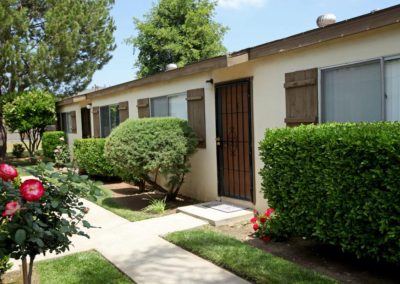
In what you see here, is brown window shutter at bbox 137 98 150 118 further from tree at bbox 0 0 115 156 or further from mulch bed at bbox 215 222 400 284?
tree at bbox 0 0 115 156

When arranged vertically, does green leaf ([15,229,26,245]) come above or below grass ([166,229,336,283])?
above

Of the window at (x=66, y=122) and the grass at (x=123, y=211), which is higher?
the window at (x=66, y=122)

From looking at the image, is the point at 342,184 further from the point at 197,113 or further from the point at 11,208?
the point at 197,113

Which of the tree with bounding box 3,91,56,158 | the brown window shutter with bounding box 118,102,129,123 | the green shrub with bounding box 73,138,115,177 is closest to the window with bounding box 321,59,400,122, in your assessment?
the green shrub with bounding box 73,138,115,177

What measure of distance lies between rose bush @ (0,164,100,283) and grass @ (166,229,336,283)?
190cm

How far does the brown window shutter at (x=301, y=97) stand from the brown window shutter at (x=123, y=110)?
20.4 ft

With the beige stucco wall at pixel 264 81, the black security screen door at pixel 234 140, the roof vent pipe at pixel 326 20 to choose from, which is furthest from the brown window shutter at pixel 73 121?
the roof vent pipe at pixel 326 20

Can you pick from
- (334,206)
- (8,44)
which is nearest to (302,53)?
(334,206)

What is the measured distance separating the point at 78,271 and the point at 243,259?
184 centimetres

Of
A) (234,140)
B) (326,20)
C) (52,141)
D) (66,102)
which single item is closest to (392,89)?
(326,20)

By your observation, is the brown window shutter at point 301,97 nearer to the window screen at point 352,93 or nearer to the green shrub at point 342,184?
the window screen at point 352,93

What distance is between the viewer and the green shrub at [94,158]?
1039 centimetres

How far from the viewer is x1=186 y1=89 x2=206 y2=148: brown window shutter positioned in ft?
25.5

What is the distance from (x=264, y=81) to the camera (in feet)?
20.6
